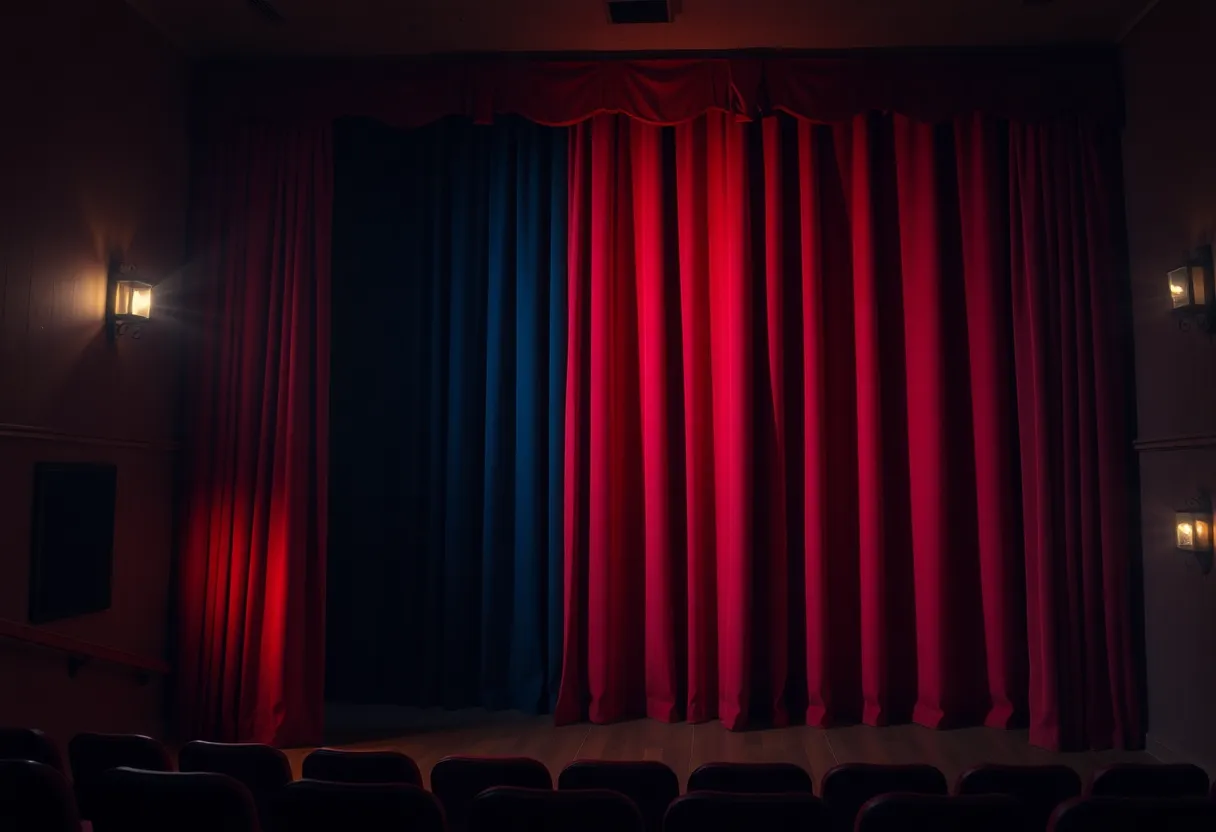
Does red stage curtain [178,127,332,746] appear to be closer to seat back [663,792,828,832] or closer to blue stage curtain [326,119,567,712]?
blue stage curtain [326,119,567,712]

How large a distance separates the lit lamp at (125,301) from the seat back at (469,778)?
3.04 metres

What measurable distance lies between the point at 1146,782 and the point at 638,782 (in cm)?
122

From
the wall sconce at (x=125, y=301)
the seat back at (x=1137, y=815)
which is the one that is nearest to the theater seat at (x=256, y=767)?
the seat back at (x=1137, y=815)

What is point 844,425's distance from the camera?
522 centimetres

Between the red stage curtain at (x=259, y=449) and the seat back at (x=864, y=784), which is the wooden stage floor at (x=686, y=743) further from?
the seat back at (x=864, y=784)

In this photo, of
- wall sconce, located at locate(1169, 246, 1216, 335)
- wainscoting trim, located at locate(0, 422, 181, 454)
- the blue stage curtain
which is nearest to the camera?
wainscoting trim, located at locate(0, 422, 181, 454)

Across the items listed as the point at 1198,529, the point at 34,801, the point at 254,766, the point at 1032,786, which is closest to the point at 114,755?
the point at 254,766

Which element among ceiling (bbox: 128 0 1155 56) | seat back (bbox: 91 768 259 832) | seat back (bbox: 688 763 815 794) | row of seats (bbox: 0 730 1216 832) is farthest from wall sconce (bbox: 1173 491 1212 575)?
seat back (bbox: 91 768 259 832)

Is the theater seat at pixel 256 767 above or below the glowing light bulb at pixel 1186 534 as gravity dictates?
below

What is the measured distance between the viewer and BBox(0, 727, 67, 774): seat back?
242 cm

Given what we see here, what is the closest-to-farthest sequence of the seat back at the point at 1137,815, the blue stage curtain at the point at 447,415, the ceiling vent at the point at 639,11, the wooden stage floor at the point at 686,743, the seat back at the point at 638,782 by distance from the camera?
1. the seat back at the point at 1137,815
2. the seat back at the point at 638,782
3. the wooden stage floor at the point at 686,743
4. the ceiling vent at the point at 639,11
5. the blue stage curtain at the point at 447,415

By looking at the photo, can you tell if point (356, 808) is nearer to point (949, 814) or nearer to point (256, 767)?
point (256, 767)

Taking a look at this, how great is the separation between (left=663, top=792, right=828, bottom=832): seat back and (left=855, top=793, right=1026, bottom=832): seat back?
0.13 metres

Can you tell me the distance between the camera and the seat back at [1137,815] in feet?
6.08
